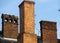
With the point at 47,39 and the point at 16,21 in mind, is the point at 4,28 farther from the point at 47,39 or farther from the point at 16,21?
the point at 47,39

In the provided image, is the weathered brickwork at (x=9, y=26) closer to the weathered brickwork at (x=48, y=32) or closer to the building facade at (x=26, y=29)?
the building facade at (x=26, y=29)

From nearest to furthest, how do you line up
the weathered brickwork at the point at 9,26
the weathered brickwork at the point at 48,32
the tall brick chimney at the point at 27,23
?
1. the tall brick chimney at the point at 27,23
2. the weathered brickwork at the point at 48,32
3. the weathered brickwork at the point at 9,26

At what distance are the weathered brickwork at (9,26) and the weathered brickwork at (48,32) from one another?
331 centimetres

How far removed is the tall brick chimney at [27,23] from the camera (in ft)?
88.1

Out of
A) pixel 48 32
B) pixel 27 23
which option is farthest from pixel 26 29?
pixel 48 32

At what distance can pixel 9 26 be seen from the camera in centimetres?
3331

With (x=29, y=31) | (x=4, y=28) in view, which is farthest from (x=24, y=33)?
(x=4, y=28)

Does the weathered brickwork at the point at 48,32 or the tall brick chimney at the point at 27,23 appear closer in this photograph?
the tall brick chimney at the point at 27,23

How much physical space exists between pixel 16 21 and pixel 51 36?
4.36m

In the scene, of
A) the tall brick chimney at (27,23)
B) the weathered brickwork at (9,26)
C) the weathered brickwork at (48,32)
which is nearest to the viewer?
the tall brick chimney at (27,23)

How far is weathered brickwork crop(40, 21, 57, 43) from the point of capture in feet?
99.5

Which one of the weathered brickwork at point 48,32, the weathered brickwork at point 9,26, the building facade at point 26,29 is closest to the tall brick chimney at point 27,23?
the building facade at point 26,29

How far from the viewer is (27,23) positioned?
1072 inches

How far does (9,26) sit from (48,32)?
416cm
